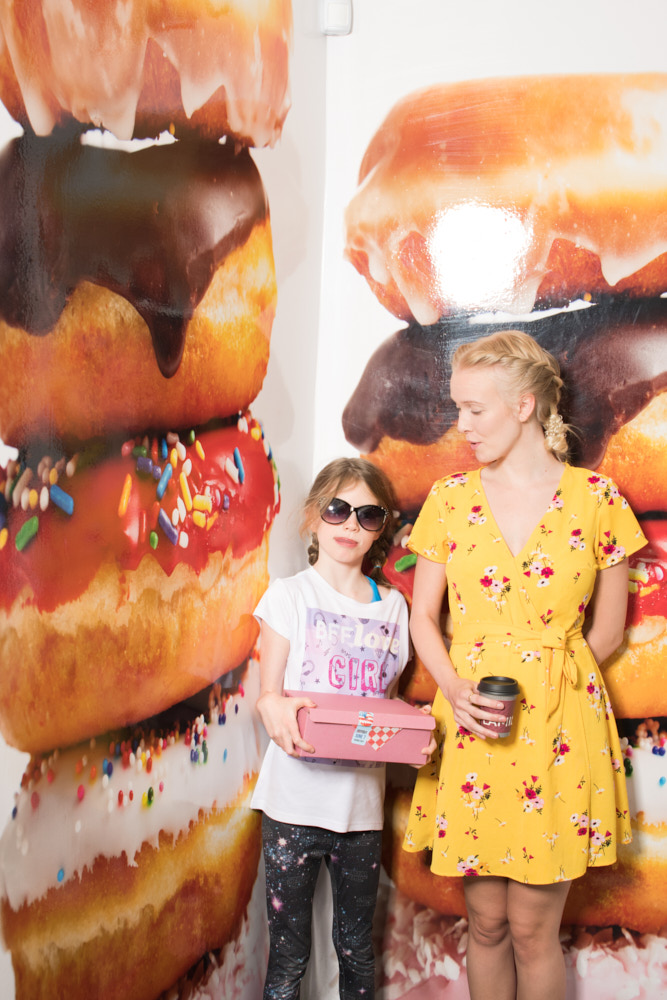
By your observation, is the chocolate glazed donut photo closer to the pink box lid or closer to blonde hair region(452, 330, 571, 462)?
blonde hair region(452, 330, 571, 462)

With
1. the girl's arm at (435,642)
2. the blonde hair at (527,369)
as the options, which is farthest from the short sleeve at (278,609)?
the blonde hair at (527,369)

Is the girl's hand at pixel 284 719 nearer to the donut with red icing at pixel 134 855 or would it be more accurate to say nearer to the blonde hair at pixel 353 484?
the donut with red icing at pixel 134 855

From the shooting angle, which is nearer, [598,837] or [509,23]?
[598,837]

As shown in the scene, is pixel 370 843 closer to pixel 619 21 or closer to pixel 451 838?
pixel 451 838

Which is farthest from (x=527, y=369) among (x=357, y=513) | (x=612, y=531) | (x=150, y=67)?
(x=150, y=67)

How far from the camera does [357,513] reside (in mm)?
2156

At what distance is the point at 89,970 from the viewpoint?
5.17ft

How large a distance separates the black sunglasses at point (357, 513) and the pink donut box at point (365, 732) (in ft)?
1.53

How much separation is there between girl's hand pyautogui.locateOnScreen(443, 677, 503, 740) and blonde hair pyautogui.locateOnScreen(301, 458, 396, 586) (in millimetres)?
464

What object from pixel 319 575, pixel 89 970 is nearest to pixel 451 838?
pixel 319 575

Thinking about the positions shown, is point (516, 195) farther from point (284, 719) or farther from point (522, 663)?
point (284, 719)

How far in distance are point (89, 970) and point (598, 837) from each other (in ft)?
3.74

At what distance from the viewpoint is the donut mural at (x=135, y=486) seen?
137 centimetres

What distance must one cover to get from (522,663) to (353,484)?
2.01ft
